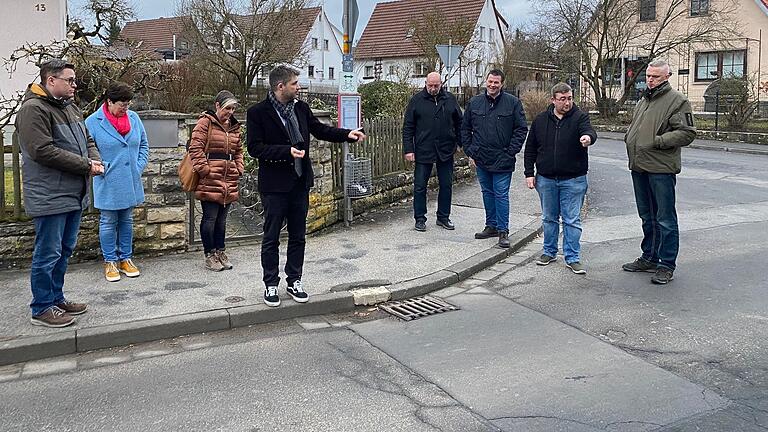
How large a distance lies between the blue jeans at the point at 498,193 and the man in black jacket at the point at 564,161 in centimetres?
81

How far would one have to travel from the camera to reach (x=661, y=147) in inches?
274

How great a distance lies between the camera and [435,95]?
30.5ft

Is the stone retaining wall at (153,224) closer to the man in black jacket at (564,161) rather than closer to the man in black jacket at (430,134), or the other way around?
the man in black jacket at (430,134)

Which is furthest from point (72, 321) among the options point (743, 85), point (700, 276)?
point (743, 85)

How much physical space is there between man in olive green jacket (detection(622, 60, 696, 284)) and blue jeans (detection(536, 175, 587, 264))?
0.60 metres

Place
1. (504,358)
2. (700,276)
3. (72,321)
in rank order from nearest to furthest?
(504,358) < (72,321) < (700,276)

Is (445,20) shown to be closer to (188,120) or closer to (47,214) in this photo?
(188,120)

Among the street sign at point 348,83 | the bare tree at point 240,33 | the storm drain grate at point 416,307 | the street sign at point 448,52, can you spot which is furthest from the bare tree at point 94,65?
the bare tree at point 240,33

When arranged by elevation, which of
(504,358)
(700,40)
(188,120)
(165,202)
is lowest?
(504,358)

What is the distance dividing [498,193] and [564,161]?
137 cm

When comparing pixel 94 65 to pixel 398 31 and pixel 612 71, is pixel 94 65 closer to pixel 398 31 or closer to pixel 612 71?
pixel 612 71

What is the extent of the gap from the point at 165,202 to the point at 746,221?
7.95 metres

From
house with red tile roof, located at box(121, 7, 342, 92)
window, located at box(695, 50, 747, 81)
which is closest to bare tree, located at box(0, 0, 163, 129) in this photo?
house with red tile roof, located at box(121, 7, 342, 92)

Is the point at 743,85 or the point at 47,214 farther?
the point at 743,85
